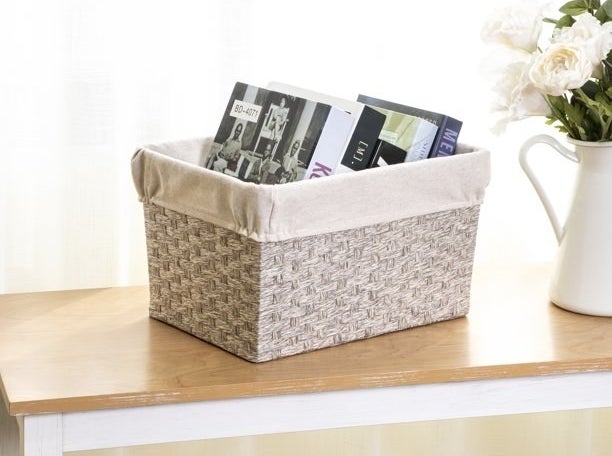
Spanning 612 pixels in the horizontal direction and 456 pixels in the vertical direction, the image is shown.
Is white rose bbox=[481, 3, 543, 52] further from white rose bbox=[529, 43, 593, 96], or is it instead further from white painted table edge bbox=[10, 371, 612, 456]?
white painted table edge bbox=[10, 371, 612, 456]

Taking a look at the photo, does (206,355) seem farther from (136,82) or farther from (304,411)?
(136,82)

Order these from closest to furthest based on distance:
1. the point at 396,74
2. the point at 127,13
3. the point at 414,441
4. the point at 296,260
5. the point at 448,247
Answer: the point at 296,260
the point at 448,247
the point at 127,13
the point at 396,74
the point at 414,441

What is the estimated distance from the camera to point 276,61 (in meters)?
1.55

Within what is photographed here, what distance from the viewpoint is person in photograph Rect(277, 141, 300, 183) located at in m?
1.17

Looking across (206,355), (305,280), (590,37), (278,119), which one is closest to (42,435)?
(206,355)

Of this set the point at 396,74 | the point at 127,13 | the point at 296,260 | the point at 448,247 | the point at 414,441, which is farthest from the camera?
the point at 414,441

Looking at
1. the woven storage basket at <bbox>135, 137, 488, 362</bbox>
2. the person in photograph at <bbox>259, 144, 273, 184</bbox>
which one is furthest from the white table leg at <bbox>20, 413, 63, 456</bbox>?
the person in photograph at <bbox>259, 144, 273, 184</bbox>

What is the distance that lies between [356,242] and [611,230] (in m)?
0.32

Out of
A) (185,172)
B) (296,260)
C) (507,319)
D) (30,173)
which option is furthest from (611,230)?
(30,173)

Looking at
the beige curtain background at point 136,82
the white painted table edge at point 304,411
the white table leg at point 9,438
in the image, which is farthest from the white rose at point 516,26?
the white table leg at point 9,438

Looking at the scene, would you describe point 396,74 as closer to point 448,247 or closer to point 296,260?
point 448,247

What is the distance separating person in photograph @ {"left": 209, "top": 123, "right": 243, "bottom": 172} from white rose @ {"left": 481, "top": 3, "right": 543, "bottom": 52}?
313 mm

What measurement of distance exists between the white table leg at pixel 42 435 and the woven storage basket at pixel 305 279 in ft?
0.68

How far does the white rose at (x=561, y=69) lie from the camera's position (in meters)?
1.18
